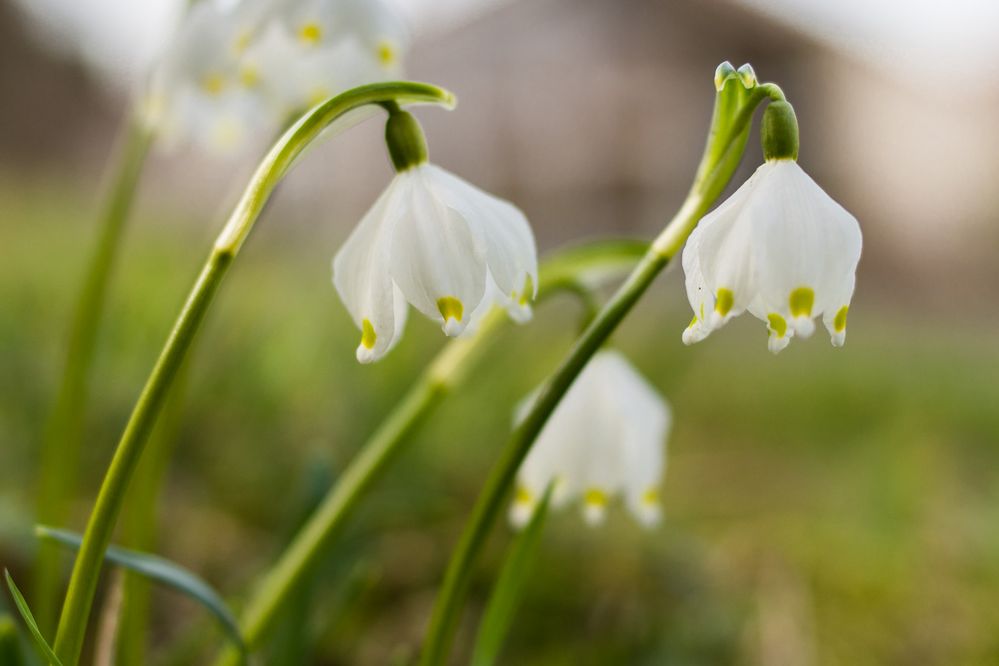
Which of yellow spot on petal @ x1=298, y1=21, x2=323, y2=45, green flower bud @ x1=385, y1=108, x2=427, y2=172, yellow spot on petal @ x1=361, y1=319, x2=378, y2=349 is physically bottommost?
yellow spot on petal @ x1=361, y1=319, x2=378, y2=349

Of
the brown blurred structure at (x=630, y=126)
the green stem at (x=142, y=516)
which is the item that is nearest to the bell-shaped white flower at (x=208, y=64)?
the green stem at (x=142, y=516)

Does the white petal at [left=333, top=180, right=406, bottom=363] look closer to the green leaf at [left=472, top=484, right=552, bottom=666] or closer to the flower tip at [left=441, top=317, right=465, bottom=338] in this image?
the flower tip at [left=441, top=317, right=465, bottom=338]

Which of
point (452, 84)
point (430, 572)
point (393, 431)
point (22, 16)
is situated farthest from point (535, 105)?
point (393, 431)

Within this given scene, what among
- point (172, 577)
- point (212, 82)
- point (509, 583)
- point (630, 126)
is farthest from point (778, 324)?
point (630, 126)

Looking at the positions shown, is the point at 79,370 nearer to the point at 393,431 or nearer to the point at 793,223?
the point at 393,431

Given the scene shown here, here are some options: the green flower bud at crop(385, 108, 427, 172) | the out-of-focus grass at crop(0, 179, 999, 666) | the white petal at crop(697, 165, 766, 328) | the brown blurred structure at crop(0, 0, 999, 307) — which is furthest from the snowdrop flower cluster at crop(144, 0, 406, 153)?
the brown blurred structure at crop(0, 0, 999, 307)

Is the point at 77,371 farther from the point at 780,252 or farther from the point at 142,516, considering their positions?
the point at 780,252

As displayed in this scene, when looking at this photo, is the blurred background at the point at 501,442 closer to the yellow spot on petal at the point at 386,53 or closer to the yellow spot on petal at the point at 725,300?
the yellow spot on petal at the point at 386,53
